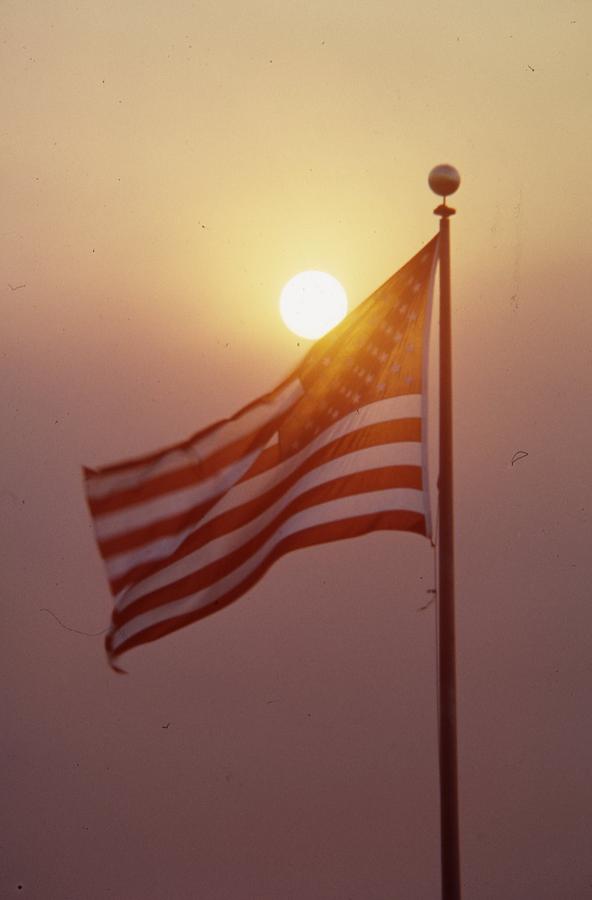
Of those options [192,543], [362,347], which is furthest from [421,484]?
[192,543]

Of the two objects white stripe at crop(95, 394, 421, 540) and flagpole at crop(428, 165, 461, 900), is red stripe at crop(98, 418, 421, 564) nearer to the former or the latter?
white stripe at crop(95, 394, 421, 540)

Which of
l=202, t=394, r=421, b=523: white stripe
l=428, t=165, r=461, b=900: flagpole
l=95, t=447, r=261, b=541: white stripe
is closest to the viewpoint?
l=428, t=165, r=461, b=900: flagpole

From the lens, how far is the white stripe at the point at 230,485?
6012 millimetres

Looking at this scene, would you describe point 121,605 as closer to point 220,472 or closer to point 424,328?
point 220,472

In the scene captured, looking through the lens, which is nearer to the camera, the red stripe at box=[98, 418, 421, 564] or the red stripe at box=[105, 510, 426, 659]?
the red stripe at box=[105, 510, 426, 659]

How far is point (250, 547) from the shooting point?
6.09 meters

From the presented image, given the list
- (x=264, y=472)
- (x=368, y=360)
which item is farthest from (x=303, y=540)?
(x=368, y=360)

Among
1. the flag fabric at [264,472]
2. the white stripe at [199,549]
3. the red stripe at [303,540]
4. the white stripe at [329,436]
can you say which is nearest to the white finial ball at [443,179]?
the flag fabric at [264,472]

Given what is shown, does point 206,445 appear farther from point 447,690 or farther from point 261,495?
point 447,690

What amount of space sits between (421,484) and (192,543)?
4.21 feet

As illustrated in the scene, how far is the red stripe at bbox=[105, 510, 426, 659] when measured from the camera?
5801mm

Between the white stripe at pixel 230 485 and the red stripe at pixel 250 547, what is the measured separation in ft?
0.72

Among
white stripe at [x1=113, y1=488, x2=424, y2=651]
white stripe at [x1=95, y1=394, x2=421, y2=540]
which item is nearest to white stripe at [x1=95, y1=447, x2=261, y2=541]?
white stripe at [x1=95, y1=394, x2=421, y2=540]

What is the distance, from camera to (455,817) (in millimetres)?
5789
